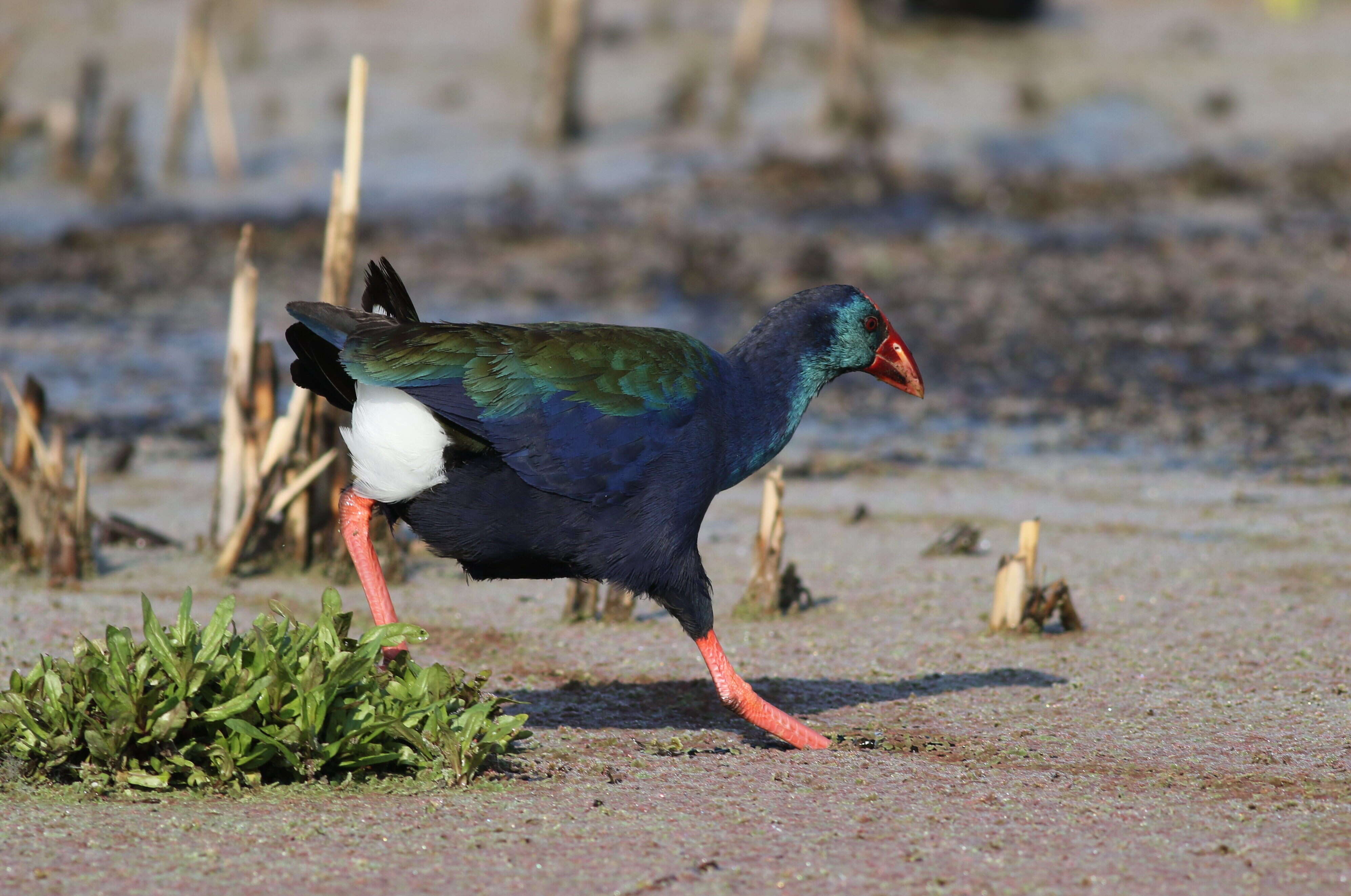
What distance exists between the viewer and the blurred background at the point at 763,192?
8.49 metres

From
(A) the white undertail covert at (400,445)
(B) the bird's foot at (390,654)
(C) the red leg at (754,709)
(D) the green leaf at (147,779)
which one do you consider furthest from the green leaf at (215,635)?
(C) the red leg at (754,709)

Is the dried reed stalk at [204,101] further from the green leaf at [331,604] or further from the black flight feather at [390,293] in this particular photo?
the green leaf at [331,604]

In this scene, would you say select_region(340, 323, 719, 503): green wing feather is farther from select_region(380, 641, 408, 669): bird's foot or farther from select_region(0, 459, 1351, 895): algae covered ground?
select_region(0, 459, 1351, 895): algae covered ground

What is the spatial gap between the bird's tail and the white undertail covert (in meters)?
0.15

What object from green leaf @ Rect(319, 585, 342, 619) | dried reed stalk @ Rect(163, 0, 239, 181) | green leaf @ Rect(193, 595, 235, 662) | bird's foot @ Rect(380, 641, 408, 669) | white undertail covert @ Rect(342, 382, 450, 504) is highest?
dried reed stalk @ Rect(163, 0, 239, 181)

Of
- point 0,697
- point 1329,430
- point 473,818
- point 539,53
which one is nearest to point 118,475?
point 0,697

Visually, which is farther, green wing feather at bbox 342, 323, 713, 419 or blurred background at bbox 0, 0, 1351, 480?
blurred background at bbox 0, 0, 1351, 480

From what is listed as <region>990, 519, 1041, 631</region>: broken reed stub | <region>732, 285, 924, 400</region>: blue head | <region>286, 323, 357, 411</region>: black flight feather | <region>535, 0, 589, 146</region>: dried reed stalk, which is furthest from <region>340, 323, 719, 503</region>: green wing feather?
<region>535, 0, 589, 146</region>: dried reed stalk

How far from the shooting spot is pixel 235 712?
129 inches

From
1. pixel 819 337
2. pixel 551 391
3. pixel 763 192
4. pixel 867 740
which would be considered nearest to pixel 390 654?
pixel 551 391

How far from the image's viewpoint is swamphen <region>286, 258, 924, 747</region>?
371 cm

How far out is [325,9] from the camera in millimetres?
19594

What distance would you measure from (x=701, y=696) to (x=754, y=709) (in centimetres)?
55

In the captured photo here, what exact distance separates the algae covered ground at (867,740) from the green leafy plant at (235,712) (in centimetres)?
7
